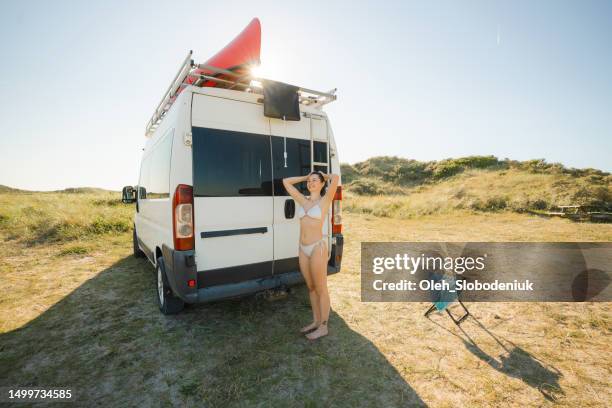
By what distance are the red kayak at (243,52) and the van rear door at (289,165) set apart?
931 mm

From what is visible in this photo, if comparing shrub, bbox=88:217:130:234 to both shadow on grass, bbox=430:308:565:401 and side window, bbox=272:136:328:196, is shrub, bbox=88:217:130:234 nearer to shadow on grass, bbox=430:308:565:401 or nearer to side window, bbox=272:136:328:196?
side window, bbox=272:136:328:196

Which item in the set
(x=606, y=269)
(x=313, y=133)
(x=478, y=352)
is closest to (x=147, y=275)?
(x=313, y=133)

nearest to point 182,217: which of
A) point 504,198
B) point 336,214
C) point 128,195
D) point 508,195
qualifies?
point 336,214

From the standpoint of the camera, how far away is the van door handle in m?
3.72

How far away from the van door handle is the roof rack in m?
1.47

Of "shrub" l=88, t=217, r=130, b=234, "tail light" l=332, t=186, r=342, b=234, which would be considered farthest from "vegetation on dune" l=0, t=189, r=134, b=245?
"tail light" l=332, t=186, r=342, b=234

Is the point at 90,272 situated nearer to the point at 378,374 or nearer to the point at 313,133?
the point at 313,133

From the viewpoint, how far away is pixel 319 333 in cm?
346

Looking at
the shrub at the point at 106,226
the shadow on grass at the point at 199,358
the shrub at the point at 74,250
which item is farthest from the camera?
the shrub at the point at 106,226

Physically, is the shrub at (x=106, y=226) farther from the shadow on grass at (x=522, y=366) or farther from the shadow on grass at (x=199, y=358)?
the shadow on grass at (x=522, y=366)

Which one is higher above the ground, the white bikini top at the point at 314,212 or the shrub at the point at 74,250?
the white bikini top at the point at 314,212

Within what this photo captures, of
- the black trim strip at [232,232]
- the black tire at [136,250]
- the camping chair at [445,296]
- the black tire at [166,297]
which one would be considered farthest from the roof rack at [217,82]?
the black tire at [136,250]

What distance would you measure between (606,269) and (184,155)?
27.5 feet

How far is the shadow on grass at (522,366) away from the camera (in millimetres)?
2607
